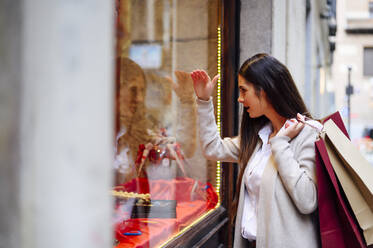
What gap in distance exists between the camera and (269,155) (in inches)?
89.0

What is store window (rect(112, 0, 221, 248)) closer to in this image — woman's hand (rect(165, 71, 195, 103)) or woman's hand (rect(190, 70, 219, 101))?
woman's hand (rect(165, 71, 195, 103))

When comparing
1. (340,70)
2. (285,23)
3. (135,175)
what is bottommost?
(135,175)

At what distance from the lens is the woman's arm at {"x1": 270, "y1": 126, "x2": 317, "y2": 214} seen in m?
1.88

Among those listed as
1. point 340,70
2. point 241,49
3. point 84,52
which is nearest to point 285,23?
point 241,49

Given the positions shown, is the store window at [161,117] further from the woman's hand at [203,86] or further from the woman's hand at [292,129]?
the woman's hand at [292,129]

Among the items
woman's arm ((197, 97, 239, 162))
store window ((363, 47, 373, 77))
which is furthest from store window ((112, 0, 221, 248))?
store window ((363, 47, 373, 77))

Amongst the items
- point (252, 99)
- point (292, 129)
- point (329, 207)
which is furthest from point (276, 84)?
point (329, 207)

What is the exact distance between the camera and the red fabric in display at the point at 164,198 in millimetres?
2580

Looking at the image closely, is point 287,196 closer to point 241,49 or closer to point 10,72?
point 10,72

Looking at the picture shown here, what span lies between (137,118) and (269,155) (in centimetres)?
168

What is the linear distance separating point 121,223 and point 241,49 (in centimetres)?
210

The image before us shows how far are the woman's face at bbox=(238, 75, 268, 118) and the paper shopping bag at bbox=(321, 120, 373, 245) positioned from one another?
46 cm

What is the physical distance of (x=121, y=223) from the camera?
2580 millimetres

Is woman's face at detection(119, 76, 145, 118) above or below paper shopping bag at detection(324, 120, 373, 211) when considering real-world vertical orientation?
above
